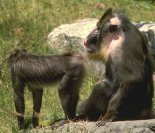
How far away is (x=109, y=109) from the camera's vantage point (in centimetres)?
761

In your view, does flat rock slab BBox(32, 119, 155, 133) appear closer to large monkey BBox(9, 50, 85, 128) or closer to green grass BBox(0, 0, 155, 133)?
large monkey BBox(9, 50, 85, 128)

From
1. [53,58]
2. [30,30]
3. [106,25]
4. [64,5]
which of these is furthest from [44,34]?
[106,25]

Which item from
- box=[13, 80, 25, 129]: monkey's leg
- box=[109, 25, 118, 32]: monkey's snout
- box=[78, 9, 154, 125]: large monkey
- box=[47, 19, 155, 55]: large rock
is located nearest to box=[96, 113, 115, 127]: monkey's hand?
box=[78, 9, 154, 125]: large monkey

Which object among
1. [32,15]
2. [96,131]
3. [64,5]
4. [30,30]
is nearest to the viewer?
[96,131]

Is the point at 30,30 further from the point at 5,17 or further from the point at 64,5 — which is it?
the point at 64,5

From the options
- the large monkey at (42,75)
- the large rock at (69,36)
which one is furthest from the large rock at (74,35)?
the large monkey at (42,75)

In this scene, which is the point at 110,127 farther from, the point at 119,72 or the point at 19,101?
the point at 19,101

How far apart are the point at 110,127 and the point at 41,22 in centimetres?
708

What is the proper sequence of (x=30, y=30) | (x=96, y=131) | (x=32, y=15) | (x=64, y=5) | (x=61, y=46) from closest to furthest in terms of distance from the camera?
1. (x=96, y=131)
2. (x=61, y=46)
3. (x=30, y=30)
4. (x=32, y=15)
5. (x=64, y=5)

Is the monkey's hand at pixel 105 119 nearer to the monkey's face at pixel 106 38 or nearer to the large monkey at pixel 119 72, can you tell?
the large monkey at pixel 119 72

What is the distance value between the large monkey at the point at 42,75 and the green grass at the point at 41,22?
0.40 meters

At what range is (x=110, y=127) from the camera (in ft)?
24.0

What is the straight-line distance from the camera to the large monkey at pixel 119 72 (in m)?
7.52

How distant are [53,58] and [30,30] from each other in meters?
4.79
